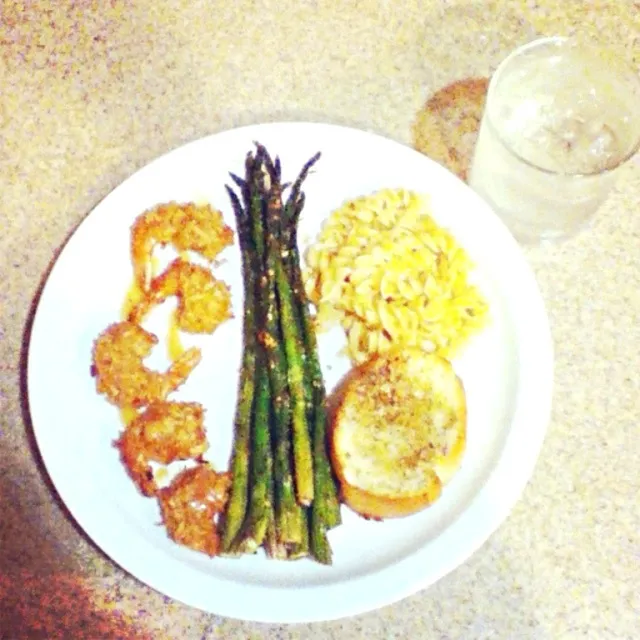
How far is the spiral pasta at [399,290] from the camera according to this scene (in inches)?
71.5

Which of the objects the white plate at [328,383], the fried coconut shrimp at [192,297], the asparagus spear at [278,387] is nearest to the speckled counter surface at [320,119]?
the white plate at [328,383]

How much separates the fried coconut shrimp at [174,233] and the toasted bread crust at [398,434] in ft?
A: 1.66

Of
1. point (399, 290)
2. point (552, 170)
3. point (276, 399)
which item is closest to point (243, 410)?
point (276, 399)

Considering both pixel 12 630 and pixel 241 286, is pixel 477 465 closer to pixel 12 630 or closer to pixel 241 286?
pixel 241 286

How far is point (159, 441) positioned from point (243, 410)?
20 cm

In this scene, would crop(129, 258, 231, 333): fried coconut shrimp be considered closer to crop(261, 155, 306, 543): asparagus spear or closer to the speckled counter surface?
A: crop(261, 155, 306, 543): asparagus spear

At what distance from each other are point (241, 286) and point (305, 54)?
807mm

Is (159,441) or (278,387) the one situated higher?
(278,387)

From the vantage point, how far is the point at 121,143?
2.13 meters

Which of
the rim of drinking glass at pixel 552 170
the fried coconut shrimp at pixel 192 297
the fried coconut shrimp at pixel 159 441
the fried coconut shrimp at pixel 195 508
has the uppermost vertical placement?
the rim of drinking glass at pixel 552 170

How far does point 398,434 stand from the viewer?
1.67 m

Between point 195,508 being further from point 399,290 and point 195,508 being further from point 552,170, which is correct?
point 552,170

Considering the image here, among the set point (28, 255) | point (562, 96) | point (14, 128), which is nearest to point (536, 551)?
point (562, 96)

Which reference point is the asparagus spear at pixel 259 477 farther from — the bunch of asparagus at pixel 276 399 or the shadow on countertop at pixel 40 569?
the shadow on countertop at pixel 40 569
